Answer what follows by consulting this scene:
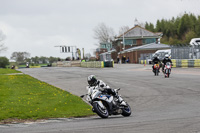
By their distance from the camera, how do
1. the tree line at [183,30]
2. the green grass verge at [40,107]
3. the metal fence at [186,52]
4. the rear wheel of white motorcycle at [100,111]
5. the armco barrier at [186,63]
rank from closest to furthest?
the rear wheel of white motorcycle at [100,111] < the green grass verge at [40,107] < the armco barrier at [186,63] < the metal fence at [186,52] < the tree line at [183,30]

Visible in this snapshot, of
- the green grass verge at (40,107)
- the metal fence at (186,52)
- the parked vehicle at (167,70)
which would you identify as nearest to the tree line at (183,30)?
the metal fence at (186,52)

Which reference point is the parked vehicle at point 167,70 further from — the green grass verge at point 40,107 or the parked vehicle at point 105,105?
the parked vehicle at point 105,105

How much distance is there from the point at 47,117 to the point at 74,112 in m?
1.09

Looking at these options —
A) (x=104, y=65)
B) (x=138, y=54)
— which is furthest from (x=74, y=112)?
(x=138, y=54)

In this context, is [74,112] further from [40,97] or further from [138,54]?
[138,54]

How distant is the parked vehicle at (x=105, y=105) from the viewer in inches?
388

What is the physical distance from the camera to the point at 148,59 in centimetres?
6081

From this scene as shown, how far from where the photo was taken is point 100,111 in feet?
32.3

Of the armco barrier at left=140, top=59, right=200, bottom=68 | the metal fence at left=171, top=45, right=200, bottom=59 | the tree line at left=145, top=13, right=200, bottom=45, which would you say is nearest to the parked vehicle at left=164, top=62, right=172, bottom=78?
the armco barrier at left=140, top=59, right=200, bottom=68

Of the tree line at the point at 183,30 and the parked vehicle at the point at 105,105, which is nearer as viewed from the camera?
the parked vehicle at the point at 105,105

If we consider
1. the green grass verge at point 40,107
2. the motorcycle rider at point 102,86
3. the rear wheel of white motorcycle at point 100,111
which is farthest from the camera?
the green grass verge at point 40,107

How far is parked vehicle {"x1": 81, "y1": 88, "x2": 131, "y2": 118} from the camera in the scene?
986 centimetres

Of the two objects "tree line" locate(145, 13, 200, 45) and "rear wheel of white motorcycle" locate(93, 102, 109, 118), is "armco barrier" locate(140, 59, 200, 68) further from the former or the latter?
"tree line" locate(145, 13, 200, 45)

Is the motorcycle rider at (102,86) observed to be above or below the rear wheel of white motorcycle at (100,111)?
above
